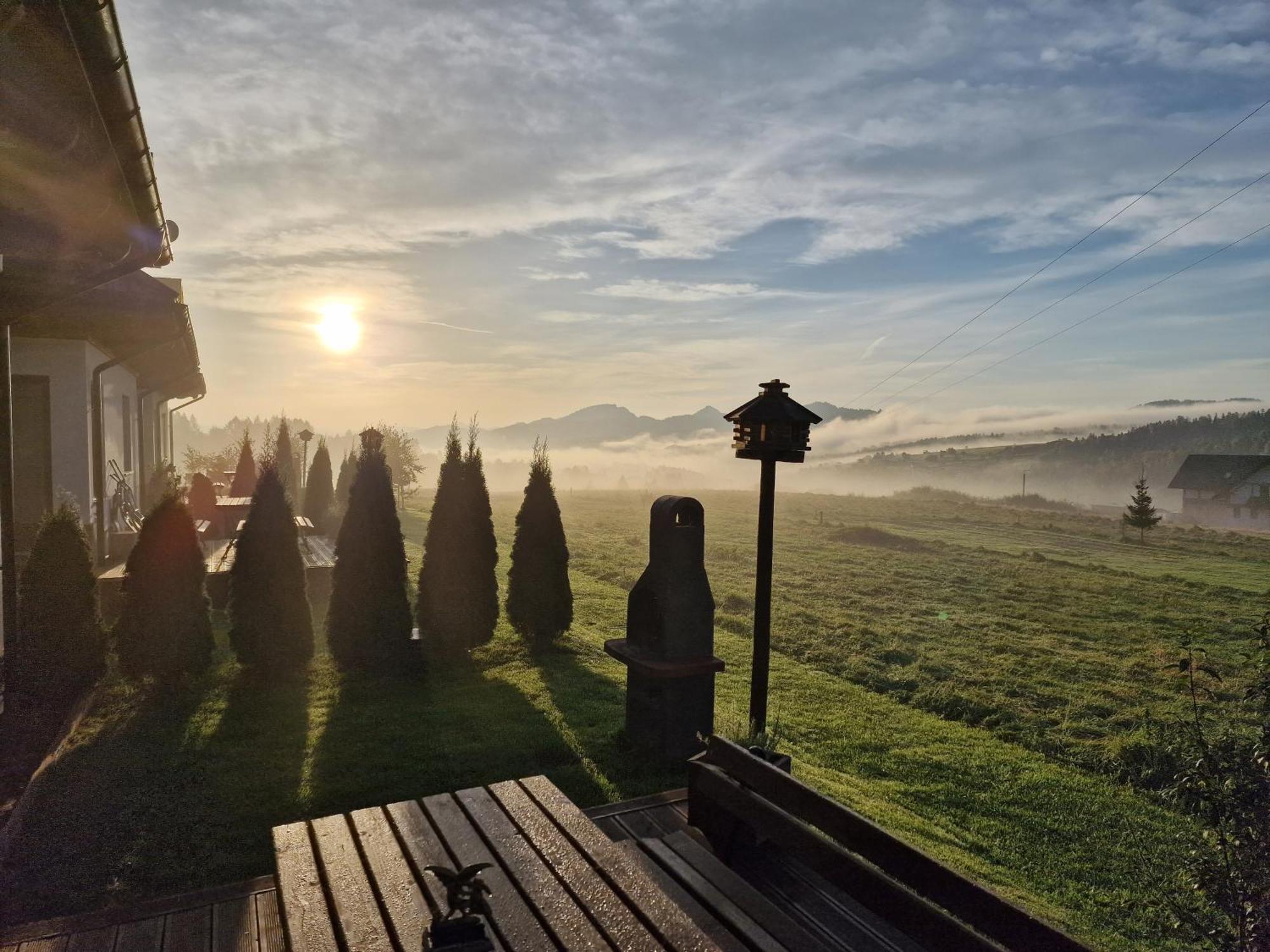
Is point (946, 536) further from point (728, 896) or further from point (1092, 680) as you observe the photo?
point (728, 896)

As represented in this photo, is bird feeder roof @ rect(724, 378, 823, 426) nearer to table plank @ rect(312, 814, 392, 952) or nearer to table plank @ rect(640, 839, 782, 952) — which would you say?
table plank @ rect(640, 839, 782, 952)

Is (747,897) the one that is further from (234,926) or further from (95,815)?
(95,815)

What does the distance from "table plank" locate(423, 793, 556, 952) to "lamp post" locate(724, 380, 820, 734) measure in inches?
126

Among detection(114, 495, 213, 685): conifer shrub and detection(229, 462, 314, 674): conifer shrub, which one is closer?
detection(114, 495, 213, 685): conifer shrub

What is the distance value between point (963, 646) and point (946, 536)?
20073mm

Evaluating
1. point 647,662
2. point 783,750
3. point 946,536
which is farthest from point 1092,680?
point 946,536

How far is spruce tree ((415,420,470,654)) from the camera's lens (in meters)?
10.1

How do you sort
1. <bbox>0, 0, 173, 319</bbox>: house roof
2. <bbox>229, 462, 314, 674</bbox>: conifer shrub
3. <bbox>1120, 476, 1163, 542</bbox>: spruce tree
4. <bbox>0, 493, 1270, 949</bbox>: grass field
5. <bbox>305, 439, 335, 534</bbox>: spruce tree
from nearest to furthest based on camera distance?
<bbox>0, 0, 173, 319</bbox>: house roof, <bbox>0, 493, 1270, 949</bbox>: grass field, <bbox>229, 462, 314, 674</bbox>: conifer shrub, <bbox>305, 439, 335, 534</bbox>: spruce tree, <bbox>1120, 476, 1163, 542</bbox>: spruce tree

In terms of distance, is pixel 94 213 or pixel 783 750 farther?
pixel 783 750

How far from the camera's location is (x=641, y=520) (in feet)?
115

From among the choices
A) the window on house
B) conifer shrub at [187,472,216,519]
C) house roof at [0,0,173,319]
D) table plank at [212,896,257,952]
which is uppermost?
house roof at [0,0,173,319]

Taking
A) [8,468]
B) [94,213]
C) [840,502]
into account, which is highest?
[94,213]

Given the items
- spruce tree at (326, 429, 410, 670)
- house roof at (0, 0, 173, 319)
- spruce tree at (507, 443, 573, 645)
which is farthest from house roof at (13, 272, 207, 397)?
spruce tree at (507, 443, 573, 645)

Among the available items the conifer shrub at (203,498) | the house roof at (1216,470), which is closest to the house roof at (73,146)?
the conifer shrub at (203,498)
